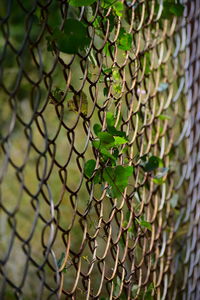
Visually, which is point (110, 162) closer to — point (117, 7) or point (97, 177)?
point (97, 177)

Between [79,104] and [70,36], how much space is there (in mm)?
169

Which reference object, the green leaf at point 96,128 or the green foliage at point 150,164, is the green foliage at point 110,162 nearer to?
the green leaf at point 96,128

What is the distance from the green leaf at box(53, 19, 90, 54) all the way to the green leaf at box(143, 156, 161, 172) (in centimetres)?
63

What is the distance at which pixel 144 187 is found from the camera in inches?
76.0

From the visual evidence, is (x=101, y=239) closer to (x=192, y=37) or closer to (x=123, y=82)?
(x=123, y=82)

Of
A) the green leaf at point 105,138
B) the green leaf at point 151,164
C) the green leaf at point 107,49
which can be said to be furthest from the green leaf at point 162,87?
the green leaf at point 105,138

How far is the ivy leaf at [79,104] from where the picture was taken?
1440 millimetres

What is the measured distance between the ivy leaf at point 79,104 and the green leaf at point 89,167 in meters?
0.11

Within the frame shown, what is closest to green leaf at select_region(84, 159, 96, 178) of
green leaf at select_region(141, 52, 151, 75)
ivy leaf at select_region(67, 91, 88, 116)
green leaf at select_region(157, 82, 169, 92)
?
ivy leaf at select_region(67, 91, 88, 116)

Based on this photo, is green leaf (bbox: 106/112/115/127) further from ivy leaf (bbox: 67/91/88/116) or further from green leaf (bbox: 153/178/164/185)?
green leaf (bbox: 153/178/164/185)

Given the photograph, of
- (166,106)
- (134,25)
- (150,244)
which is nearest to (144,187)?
(150,244)

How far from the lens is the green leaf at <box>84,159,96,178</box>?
4.90 feet

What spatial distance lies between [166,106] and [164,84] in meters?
0.08

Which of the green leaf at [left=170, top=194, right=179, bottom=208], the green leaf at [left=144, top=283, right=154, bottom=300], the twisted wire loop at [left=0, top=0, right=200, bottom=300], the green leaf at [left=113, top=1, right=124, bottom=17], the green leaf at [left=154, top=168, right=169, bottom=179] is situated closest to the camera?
the twisted wire loop at [left=0, top=0, right=200, bottom=300]
